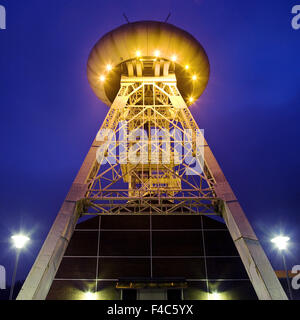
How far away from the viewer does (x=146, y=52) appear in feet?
51.6

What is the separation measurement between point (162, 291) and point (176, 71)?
13465 mm

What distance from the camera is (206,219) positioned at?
1706 centimetres

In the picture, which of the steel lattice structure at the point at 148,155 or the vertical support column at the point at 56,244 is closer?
the vertical support column at the point at 56,244

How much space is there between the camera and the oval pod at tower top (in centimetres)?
1536

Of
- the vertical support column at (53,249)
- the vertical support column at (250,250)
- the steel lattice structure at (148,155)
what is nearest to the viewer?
the vertical support column at (53,249)

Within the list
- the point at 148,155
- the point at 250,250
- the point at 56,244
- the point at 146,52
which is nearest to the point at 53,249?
the point at 56,244

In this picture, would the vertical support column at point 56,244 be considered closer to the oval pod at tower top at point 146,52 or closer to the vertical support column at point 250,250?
the vertical support column at point 250,250

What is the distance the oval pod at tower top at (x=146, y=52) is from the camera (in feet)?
50.4

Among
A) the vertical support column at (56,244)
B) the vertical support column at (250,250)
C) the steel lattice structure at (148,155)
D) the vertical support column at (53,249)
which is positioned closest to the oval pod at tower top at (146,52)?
the steel lattice structure at (148,155)

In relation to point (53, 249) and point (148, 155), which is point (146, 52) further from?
point (53, 249)

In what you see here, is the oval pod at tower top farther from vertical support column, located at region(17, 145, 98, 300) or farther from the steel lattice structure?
vertical support column, located at region(17, 145, 98, 300)

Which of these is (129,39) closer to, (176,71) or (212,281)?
(176,71)

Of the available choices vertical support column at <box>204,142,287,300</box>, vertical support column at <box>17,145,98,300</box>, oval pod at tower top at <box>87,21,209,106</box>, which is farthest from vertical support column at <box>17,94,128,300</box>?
oval pod at tower top at <box>87,21,209,106</box>

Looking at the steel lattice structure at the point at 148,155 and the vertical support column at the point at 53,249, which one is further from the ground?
the steel lattice structure at the point at 148,155
